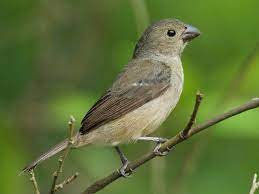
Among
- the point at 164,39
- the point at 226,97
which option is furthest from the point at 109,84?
the point at 226,97

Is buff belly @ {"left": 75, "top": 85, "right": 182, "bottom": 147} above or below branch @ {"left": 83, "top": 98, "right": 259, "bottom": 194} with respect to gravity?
above

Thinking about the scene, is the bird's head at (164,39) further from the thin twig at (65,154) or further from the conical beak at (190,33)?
the thin twig at (65,154)

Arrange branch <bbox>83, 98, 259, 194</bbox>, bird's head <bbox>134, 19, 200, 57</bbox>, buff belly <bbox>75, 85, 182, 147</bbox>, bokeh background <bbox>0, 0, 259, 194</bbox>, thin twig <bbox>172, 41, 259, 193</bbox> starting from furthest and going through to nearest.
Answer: bird's head <bbox>134, 19, 200, 57</bbox> < buff belly <bbox>75, 85, 182, 147</bbox> < bokeh background <bbox>0, 0, 259, 194</bbox> < thin twig <bbox>172, 41, 259, 193</bbox> < branch <bbox>83, 98, 259, 194</bbox>

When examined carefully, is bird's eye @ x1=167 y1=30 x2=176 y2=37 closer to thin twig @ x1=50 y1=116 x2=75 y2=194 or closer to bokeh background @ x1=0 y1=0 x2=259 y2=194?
bokeh background @ x1=0 y1=0 x2=259 y2=194

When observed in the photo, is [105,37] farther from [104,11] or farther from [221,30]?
[221,30]

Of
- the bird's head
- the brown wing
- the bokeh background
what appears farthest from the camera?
the bird's head

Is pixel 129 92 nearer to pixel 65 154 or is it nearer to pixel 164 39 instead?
pixel 164 39

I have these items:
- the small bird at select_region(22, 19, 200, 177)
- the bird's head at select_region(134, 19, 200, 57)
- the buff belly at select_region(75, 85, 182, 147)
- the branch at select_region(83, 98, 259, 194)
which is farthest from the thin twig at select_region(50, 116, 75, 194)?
the bird's head at select_region(134, 19, 200, 57)
